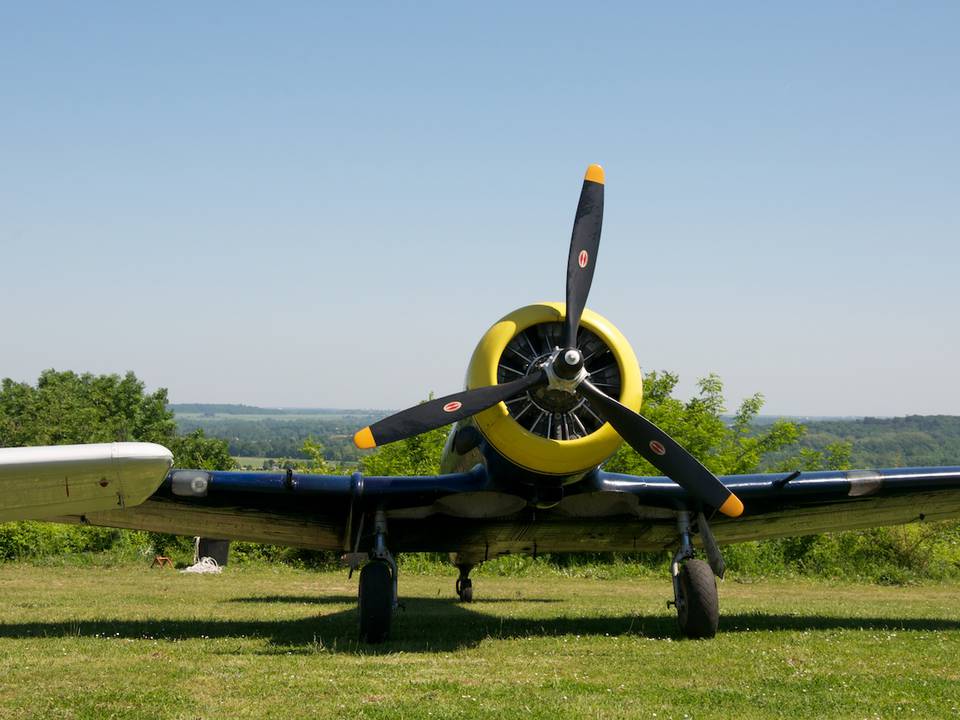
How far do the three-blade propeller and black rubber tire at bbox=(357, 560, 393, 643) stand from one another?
1902 millimetres

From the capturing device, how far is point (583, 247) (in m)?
10.8

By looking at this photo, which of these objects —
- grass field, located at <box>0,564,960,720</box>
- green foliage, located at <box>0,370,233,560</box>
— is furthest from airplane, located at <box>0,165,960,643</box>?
green foliage, located at <box>0,370,233,560</box>

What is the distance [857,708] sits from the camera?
709cm

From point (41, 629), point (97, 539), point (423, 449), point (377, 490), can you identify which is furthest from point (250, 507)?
point (423, 449)

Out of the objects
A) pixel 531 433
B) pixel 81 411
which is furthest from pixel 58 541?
pixel 81 411

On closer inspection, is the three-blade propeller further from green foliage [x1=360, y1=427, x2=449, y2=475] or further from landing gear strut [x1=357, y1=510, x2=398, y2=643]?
green foliage [x1=360, y1=427, x2=449, y2=475]

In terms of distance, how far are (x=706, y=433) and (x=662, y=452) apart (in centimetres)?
2217

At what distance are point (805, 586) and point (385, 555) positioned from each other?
12.2 m

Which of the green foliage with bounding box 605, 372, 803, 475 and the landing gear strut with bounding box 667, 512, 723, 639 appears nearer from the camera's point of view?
the landing gear strut with bounding box 667, 512, 723, 639

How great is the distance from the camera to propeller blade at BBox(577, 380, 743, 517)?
9.91 m

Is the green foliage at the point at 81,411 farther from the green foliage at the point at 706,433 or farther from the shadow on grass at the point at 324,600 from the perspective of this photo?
the shadow on grass at the point at 324,600

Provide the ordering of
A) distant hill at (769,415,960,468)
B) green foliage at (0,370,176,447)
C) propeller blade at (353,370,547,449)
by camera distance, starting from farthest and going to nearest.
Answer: distant hill at (769,415,960,468) < green foliage at (0,370,176,447) < propeller blade at (353,370,547,449)

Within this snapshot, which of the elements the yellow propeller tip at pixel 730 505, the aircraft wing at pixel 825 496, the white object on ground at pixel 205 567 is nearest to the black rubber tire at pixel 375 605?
the aircraft wing at pixel 825 496

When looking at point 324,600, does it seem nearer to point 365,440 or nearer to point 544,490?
point 544,490
